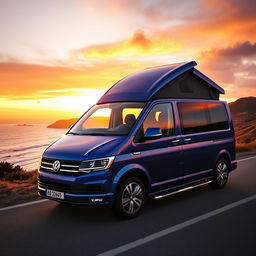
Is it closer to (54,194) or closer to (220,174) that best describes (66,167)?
(54,194)

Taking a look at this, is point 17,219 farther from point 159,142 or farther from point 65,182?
point 159,142

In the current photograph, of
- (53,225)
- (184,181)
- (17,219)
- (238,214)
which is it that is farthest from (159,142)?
(17,219)

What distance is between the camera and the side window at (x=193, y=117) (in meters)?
6.51

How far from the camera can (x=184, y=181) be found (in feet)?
21.1

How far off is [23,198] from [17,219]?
146cm

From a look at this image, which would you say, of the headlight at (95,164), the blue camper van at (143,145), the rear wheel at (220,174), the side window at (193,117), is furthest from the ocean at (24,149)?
the headlight at (95,164)

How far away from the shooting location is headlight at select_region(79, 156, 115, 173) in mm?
4938

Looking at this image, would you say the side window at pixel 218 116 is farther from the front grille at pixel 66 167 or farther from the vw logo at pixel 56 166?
the vw logo at pixel 56 166

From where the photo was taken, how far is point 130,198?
5.32 meters

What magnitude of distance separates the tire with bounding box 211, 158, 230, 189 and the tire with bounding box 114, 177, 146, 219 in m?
2.56

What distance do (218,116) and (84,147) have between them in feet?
12.8

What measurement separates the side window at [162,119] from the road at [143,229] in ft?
4.80

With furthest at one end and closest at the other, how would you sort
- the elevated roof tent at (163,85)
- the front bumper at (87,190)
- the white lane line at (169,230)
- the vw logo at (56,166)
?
the elevated roof tent at (163,85)
the vw logo at (56,166)
the front bumper at (87,190)
the white lane line at (169,230)

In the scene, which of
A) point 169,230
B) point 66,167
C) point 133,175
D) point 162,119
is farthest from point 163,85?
point 169,230
